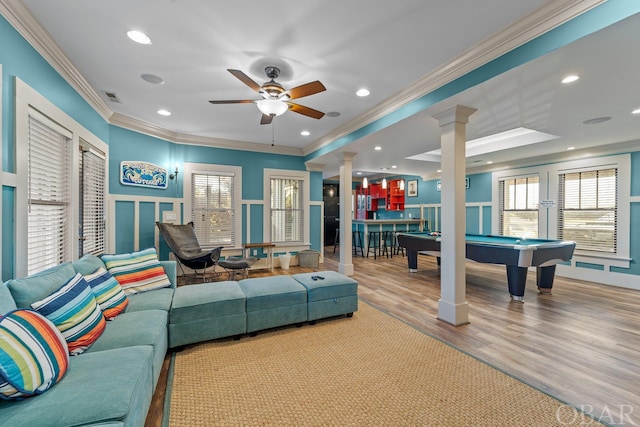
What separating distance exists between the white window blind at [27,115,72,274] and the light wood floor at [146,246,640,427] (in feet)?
5.15

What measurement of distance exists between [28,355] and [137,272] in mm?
1605

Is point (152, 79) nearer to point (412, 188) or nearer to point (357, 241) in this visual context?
point (357, 241)

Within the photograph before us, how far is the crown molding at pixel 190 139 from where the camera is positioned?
13.7ft

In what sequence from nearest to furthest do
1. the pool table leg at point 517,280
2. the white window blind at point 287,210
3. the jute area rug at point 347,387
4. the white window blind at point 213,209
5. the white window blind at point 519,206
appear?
the jute area rug at point 347,387 < the pool table leg at point 517,280 < the white window blind at point 213,209 < the white window blind at point 519,206 < the white window blind at point 287,210

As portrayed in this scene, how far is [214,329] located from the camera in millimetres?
2494

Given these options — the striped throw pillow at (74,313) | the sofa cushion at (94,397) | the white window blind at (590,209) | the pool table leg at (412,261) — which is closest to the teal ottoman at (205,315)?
the striped throw pillow at (74,313)

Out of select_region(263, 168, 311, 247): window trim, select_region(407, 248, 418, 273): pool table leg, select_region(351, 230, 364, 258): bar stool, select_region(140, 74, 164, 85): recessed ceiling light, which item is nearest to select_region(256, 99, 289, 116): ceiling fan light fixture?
select_region(140, 74, 164, 85): recessed ceiling light

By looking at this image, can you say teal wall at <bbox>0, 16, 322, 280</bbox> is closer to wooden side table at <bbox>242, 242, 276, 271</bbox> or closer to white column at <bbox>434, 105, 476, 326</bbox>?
wooden side table at <bbox>242, 242, 276, 271</bbox>

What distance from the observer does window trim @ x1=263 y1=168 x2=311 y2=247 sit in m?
5.89

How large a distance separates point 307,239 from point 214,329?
13.0 feet

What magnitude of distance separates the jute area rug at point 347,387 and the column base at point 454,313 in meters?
0.49

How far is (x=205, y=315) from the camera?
2.45 meters

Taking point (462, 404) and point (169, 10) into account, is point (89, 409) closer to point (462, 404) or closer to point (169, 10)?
point (462, 404)

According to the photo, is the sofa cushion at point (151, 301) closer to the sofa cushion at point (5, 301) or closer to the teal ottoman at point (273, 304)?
the teal ottoman at point (273, 304)
